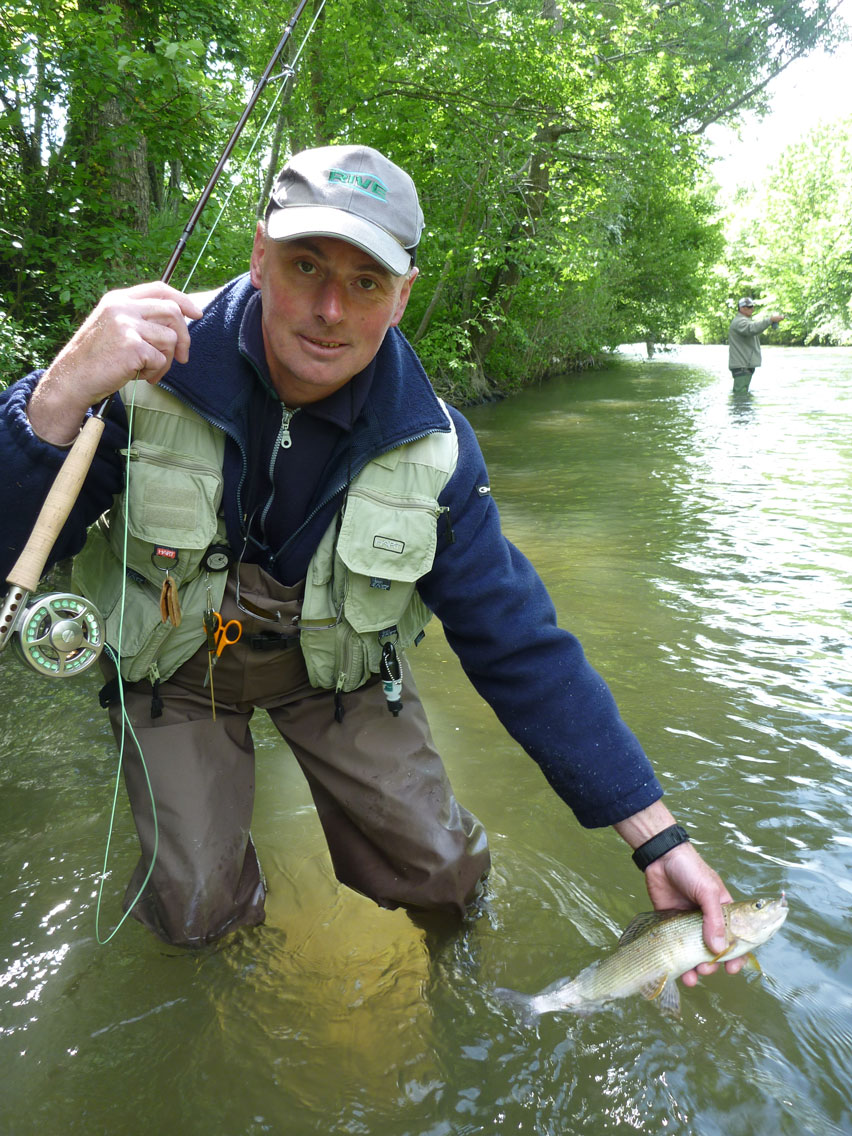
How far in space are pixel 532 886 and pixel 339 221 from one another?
2.49m

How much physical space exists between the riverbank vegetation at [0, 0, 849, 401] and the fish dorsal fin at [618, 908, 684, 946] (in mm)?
3103

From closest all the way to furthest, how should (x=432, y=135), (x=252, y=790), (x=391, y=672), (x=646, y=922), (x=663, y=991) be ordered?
(x=646, y=922) → (x=663, y=991) → (x=391, y=672) → (x=252, y=790) → (x=432, y=135)

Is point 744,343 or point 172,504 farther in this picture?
point 744,343

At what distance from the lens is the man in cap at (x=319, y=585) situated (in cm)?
250

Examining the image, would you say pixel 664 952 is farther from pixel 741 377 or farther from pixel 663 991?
pixel 741 377

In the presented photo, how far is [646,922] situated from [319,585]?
1.35 metres

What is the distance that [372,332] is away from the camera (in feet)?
8.43

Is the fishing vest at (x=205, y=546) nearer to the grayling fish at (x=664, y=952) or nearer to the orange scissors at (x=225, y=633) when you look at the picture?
the orange scissors at (x=225, y=633)

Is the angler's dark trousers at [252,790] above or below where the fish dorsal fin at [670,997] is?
above

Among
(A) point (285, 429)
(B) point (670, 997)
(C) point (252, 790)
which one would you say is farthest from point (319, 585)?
(B) point (670, 997)

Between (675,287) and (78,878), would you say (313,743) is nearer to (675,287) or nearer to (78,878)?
(78,878)

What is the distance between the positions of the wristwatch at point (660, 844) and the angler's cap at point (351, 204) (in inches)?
67.6

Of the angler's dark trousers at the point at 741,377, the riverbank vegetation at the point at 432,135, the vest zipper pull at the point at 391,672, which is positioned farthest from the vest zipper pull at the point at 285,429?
the angler's dark trousers at the point at 741,377

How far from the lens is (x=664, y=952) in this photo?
2.37 metres
